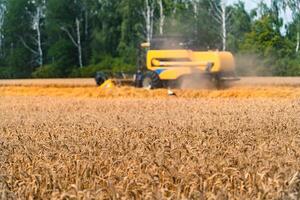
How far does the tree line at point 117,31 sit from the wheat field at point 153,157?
1531 inches

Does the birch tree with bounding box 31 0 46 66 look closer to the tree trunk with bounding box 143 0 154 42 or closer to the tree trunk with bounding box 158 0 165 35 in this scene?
the tree trunk with bounding box 143 0 154 42

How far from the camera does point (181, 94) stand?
24328 mm

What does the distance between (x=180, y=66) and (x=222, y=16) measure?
30.2 m

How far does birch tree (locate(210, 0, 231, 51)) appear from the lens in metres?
54.1

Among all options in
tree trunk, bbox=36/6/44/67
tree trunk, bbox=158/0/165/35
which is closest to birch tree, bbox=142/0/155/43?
tree trunk, bbox=158/0/165/35

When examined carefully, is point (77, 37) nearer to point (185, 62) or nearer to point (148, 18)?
point (148, 18)

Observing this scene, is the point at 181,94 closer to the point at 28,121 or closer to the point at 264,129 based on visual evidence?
the point at 28,121

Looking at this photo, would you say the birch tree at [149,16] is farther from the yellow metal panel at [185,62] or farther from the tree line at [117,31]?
the yellow metal panel at [185,62]

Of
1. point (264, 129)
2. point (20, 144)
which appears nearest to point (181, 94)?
Answer: point (264, 129)

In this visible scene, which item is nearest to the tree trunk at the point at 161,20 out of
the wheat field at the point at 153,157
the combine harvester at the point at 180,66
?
the combine harvester at the point at 180,66

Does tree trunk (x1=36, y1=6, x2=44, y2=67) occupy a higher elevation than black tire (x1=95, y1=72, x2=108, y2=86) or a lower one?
higher

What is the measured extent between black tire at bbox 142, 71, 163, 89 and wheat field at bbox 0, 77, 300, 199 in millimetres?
11639

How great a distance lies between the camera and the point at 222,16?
55469mm

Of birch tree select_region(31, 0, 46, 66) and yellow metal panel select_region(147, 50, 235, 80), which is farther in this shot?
birch tree select_region(31, 0, 46, 66)
